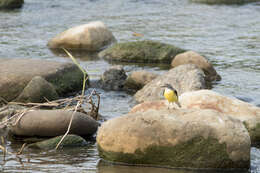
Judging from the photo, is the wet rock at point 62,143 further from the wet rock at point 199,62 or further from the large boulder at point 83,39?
the large boulder at point 83,39

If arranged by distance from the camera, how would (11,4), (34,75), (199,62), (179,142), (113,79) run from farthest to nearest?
(11,4) → (199,62) → (113,79) → (34,75) → (179,142)

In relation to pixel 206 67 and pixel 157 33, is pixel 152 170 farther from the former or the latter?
pixel 157 33

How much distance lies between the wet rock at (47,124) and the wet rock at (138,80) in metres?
3.41

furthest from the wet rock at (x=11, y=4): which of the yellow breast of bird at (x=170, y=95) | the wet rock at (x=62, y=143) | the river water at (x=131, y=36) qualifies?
the yellow breast of bird at (x=170, y=95)

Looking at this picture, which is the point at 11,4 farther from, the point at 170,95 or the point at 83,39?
the point at 170,95

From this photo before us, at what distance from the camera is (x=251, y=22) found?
18375mm

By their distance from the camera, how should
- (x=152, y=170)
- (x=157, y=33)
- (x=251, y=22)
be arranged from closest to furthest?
(x=152, y=170), (x=157, y=33), (x=251, y=22)

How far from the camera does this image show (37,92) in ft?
30.6

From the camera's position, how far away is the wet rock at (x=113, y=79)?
1099 cm

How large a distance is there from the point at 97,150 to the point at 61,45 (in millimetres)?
8402

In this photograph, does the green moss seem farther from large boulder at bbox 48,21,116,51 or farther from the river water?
large boulder at bbox 48,21,116,51

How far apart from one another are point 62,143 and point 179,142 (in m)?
1.68

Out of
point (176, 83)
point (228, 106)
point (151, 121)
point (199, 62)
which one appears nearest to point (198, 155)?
point (151, 121)

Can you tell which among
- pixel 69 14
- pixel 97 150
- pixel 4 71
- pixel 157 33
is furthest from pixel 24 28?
pixel 97 150
